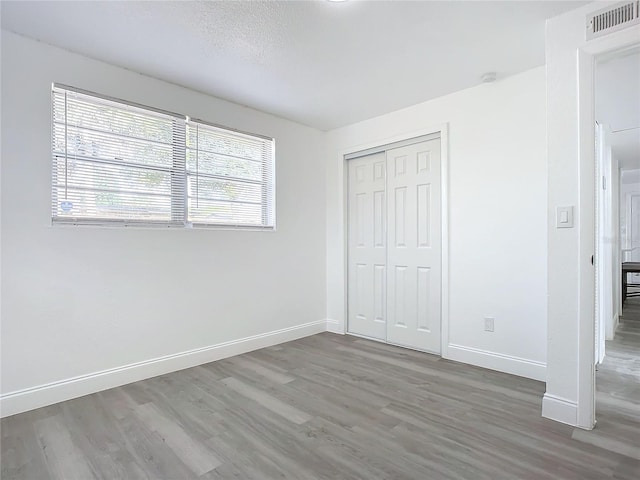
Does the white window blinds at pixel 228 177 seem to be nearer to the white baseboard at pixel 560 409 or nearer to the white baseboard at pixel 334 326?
the white baseboard at pixel 334 326

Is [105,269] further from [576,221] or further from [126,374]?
[576,221]

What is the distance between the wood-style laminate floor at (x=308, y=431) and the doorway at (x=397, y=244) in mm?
793

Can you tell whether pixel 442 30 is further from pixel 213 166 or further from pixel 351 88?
pixel 213 166

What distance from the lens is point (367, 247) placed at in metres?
4.14

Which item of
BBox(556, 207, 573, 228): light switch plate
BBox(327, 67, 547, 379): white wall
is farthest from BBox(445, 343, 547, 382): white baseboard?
BBox(556, 207, 573, 228): light switch plate

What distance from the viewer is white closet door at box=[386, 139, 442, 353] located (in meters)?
3.49

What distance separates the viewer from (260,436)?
6.55ft

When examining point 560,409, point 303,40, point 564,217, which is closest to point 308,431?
point 560,409

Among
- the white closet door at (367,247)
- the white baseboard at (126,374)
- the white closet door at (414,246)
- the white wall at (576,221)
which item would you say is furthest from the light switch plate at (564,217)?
the white baseboard at (126,374)

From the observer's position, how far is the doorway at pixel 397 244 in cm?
351

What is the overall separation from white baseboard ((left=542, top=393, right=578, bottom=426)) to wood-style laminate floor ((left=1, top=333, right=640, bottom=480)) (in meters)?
0.06

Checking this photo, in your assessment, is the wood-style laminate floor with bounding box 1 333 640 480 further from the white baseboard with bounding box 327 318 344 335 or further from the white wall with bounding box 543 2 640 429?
the white baseboard with bounding box 327 318 344 335

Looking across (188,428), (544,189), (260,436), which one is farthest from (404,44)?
(188,428)

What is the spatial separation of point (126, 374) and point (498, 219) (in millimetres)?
3338
